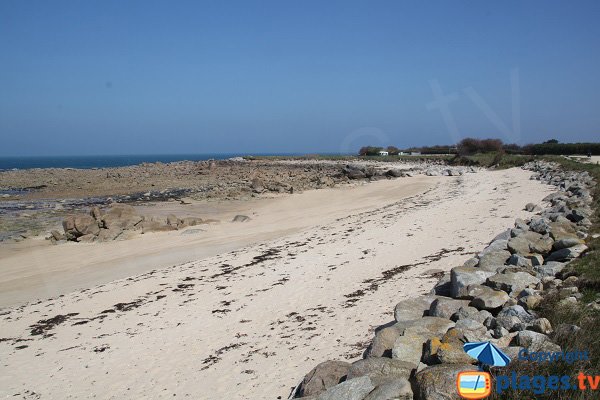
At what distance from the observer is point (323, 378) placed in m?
4.14

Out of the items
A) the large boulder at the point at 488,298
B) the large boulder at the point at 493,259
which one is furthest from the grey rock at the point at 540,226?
the large boulder at the point at 488,298

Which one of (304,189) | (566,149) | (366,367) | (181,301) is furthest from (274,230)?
(566,149)

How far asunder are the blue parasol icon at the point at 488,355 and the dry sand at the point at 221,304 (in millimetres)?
2086

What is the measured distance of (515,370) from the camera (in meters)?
3.18

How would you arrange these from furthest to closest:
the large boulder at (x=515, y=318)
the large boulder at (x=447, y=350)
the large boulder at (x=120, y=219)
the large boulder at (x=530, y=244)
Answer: the large boulder at (x=120, y=219) → the large boulder at (x=530, y=244) → the large boulder at (x=515, y=318) → the large boulder at (x=447, y=350)

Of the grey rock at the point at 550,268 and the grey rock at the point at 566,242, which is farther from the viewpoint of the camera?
the grey rock at the point at 566,242

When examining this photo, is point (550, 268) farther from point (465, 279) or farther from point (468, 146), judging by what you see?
point (468, 146)

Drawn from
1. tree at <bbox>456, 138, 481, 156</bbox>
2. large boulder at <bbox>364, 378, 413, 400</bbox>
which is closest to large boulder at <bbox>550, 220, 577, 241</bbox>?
large boulder at <bbox>364, 378, 413, 400</bbox>

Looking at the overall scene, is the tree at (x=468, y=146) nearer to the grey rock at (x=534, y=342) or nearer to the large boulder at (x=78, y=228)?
the large boulder at (x=78, y=228)

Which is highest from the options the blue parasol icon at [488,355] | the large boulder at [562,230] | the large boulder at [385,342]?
the large boulder at [562,230]

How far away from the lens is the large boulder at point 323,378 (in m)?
4.06

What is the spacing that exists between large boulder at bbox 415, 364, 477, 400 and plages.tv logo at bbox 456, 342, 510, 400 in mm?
56

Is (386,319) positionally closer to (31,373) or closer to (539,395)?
(539,395)

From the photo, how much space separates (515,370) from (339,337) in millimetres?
2995
